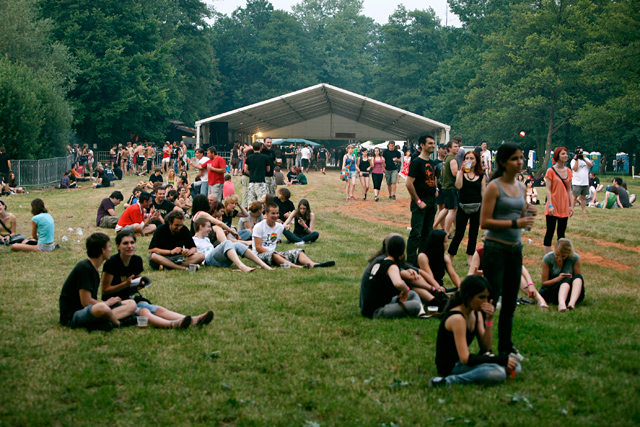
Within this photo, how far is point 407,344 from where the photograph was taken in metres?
5.99

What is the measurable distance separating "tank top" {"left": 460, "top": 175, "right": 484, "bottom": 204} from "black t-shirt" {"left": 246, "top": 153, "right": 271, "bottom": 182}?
604 cm

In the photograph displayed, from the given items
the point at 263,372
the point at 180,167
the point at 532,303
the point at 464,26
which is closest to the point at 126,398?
the point at 263,372

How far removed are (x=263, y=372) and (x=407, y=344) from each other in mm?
1514

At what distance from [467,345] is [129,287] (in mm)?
3785

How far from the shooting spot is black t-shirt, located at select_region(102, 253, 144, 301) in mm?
6703

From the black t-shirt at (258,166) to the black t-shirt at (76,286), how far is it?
7.76 m

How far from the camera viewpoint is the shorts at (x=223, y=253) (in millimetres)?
9992

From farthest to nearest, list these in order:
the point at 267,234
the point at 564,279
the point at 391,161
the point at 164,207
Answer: the point at 391,161, the point at 164,207, the point at 267,234, the point at 564,279

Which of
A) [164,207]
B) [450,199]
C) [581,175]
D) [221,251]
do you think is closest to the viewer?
[221,251]

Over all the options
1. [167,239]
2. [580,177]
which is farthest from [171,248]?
[580,177]

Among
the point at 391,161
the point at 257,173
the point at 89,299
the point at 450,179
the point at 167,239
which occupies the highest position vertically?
the point at 391,161

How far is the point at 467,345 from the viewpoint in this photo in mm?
5023

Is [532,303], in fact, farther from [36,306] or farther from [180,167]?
[180,167]

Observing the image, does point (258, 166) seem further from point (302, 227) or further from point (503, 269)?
point (503, 269)
